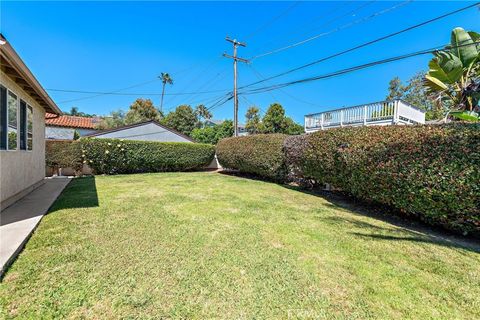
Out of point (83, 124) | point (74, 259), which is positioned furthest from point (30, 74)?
point (83, 124)

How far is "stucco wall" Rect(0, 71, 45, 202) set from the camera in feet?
15.8

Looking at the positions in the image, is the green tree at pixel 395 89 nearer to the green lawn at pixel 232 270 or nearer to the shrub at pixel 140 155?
the shrub at pixel 140 155

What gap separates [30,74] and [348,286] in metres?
6.93

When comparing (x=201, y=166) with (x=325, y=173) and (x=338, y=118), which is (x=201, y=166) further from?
(x=325, y=173)

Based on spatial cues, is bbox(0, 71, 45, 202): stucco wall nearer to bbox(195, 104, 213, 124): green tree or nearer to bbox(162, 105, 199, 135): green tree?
bbox(162, 105, 199, 135): green tree

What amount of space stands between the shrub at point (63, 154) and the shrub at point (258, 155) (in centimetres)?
803

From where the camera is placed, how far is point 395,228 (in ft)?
16.6

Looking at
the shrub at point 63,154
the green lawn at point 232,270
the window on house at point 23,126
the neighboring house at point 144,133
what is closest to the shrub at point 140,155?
the shrub at point 63,154

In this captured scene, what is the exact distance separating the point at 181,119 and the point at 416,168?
32214 mm

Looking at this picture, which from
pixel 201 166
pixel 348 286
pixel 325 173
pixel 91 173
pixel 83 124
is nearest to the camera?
pixel 348 286

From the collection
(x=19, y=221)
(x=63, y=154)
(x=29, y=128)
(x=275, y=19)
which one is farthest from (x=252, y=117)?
(x=19, y=221)

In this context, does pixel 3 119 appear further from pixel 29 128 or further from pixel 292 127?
pixel 292 127

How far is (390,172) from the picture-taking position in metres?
5.43

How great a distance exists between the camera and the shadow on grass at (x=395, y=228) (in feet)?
14.3
